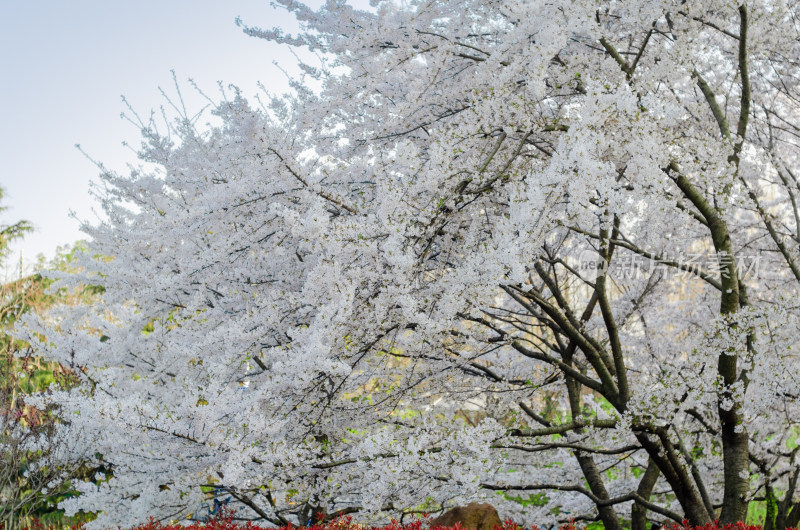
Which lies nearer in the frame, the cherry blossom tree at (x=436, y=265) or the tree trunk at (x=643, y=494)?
the cherry blossom tree at (x=436, y=265)

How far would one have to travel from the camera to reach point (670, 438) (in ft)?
16.6

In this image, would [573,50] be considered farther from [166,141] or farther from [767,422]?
[166,141]

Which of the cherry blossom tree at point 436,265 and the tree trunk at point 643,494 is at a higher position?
the cherry blossom tree at point 436,265

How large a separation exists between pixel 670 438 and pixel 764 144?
3.43 m

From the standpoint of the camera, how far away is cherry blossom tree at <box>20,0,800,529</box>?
11.0ft

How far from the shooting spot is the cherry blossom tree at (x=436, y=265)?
3.35 m

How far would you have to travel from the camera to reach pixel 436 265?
4543 mm

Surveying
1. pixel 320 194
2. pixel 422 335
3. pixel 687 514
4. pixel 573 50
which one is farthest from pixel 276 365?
pixel 687 514

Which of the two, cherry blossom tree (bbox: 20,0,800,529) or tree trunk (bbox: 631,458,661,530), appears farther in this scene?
tree trunk (bbox: 631,458,661,530)

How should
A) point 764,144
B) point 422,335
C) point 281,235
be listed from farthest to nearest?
point 764,144 → point 281,235 → point 422,335

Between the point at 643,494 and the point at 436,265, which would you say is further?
the point at 643,494

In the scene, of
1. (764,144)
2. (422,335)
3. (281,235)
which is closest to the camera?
(422,335)

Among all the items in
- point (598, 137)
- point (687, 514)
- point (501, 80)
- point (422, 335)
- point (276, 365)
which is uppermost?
point (501, 80)

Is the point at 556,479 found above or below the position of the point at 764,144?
below
